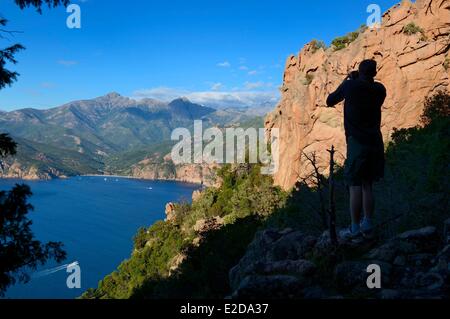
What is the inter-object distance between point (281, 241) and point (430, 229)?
3525 mm

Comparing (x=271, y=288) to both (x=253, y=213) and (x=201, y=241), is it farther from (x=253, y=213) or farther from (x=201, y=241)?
(x=253, y=213)

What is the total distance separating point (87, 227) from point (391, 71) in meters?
96.2

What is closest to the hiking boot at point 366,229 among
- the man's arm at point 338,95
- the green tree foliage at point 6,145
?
the man's arm at point 338,95

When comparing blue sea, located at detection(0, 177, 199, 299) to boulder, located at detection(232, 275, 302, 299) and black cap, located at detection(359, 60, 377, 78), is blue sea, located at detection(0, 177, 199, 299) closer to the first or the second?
boulder, located at detection(232, 275, 302, 299)

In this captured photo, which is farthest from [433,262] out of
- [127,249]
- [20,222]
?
[127,249]

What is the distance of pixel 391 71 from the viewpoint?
1150 inches

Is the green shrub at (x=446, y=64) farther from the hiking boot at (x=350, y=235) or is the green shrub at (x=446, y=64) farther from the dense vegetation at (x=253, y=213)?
the hiking boot at (x=350, y=235)

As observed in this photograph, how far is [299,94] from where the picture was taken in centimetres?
3725

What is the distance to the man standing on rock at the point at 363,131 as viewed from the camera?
6340mm

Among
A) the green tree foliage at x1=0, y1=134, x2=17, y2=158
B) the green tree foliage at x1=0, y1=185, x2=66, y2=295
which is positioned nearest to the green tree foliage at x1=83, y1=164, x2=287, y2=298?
the green tree foliage at x1=0, y1=185, x2=66, y2=295

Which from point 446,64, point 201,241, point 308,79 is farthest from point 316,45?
point 201,241

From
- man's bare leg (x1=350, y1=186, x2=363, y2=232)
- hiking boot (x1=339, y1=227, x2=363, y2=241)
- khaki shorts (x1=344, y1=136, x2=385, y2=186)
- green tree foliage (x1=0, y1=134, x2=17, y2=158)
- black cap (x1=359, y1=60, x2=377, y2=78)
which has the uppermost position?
black cap (x1=359, y1=60, x2=377, y2=78)

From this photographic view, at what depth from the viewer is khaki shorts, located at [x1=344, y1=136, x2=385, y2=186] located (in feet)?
21.1
